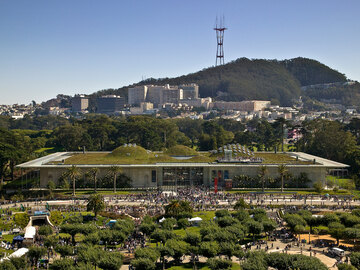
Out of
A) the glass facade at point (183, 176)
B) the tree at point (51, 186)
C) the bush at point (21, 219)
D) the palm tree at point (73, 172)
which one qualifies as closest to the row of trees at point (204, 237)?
the bush at point (21, 219)

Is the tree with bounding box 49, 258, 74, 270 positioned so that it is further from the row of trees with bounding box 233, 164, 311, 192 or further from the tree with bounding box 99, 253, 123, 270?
the row of trees with bounding box 233, 164, 311, 192

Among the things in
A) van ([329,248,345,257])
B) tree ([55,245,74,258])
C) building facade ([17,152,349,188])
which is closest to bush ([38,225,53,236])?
tree ([55,245,74,258])

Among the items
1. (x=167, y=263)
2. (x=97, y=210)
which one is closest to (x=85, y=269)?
(x=167, y=263)

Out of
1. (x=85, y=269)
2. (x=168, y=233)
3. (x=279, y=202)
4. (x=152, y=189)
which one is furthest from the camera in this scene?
(x=152, y=189)

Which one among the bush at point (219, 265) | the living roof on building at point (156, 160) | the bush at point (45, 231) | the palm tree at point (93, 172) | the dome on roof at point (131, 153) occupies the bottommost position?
the bush at point (45, 231)

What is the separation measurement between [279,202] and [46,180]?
123 ft

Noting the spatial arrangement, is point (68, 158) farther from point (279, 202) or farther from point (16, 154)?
point (279, 202)

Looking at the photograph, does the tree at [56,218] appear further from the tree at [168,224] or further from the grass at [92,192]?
the grass at [92,192]

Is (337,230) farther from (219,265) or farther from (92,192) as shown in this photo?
(92,192)

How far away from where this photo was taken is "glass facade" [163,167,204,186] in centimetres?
7312

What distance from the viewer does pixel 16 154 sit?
78.8 metres

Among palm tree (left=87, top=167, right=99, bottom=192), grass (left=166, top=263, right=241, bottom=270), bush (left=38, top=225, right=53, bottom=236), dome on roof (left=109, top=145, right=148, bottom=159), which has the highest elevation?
dome on roof (left=109, top=145, right=148, bottom=159)

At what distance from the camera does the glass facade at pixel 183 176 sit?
73.1m

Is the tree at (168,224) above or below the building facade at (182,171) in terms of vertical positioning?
below
